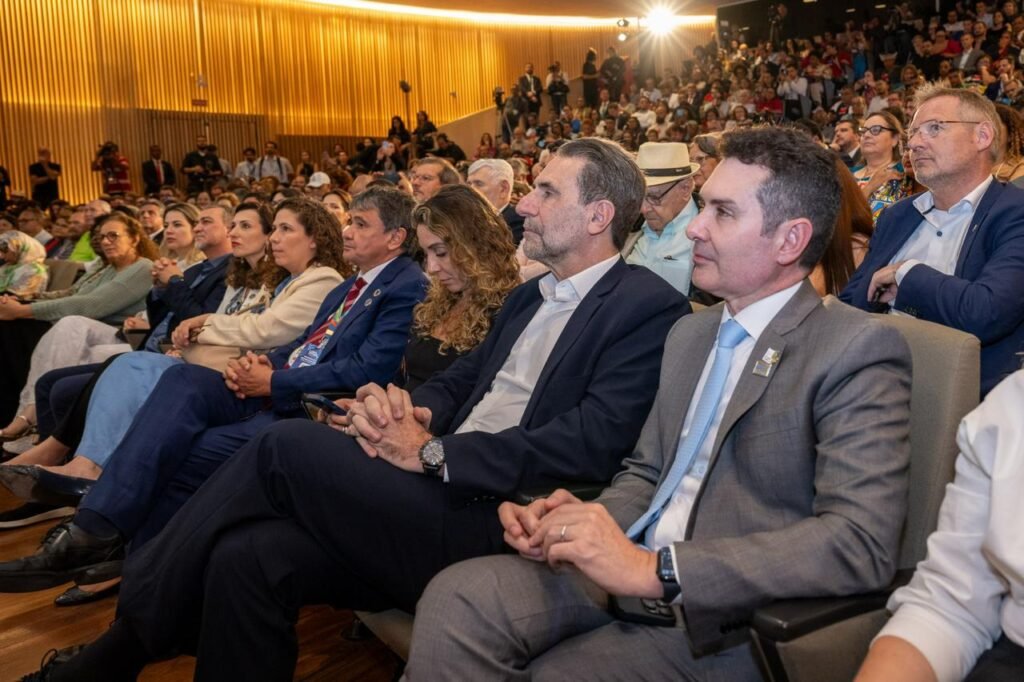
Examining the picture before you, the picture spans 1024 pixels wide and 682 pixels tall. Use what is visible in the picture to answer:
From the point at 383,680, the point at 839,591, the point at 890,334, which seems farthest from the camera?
the point at 383,680

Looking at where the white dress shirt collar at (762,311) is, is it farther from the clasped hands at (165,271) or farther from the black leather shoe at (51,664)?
the clasped hands at (165,271)

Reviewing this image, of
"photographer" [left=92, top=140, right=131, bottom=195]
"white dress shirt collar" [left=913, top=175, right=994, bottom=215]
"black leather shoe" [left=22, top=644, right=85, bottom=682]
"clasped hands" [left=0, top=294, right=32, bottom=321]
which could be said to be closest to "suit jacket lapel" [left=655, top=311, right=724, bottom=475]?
"white dress shirt collar" [left=913, top=175, right=994, bottom=215]

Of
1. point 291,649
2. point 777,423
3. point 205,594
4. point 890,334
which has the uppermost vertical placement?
point 890,334

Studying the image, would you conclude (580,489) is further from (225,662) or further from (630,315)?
(225,662)

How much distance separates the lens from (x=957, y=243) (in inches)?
92.1

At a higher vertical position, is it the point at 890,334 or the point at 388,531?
the point at 890,334

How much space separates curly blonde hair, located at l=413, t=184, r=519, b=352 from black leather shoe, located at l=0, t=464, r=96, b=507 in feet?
3.72

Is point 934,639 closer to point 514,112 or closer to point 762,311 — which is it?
point 762,311

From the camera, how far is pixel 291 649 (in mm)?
1715

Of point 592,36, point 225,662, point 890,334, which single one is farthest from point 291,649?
point 592,36

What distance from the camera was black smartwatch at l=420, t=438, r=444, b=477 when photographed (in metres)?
1.73

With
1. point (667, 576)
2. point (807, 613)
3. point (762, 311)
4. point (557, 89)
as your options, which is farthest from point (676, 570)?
point (557, 89)

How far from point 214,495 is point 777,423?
107 centimetres

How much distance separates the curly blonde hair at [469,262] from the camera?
253cm
